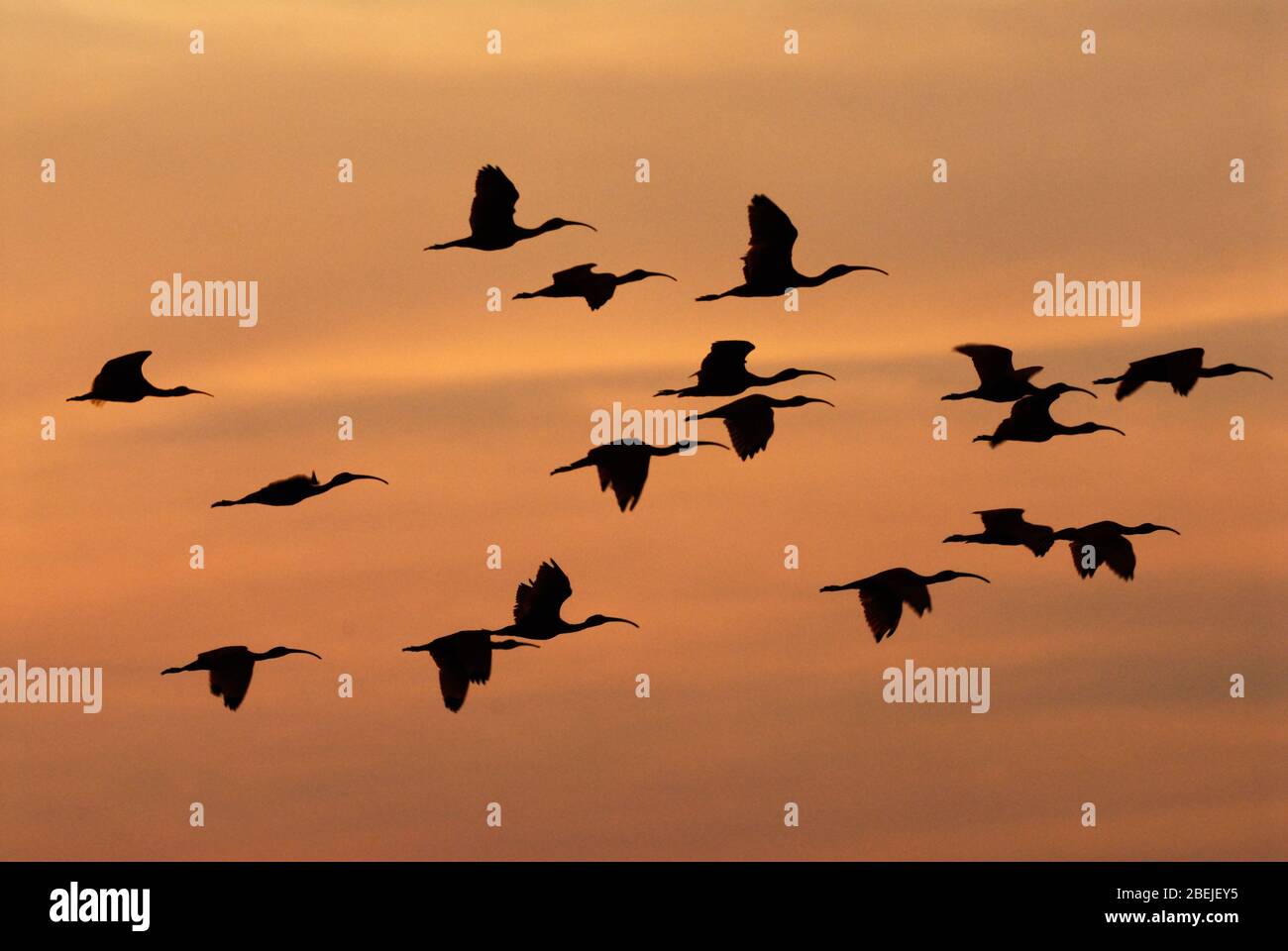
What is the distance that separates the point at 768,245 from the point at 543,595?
7340mm

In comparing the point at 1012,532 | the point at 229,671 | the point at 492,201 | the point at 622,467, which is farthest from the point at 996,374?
the point at 229,671

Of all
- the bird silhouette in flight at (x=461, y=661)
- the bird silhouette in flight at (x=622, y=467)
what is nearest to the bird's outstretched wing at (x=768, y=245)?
the bird silhouette in flight at (x=622, y=467)

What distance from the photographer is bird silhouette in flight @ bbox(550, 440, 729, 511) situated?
41969 millimetres

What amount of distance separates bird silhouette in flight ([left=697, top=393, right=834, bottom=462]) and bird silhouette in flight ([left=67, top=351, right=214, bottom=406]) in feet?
33.7

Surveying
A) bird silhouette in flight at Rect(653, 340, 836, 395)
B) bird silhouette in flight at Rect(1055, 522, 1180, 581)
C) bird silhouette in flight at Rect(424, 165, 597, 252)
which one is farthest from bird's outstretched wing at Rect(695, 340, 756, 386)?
bird silhouette in flight at Rect(1055, 522, 1180, 581)

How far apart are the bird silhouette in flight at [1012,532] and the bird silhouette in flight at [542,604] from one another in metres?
8.31

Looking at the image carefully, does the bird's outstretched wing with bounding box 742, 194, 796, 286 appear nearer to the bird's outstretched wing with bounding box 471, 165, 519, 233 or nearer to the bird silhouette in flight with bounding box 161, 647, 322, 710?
the bird's outstretched wing with bounding box 471, 165, 519, 233

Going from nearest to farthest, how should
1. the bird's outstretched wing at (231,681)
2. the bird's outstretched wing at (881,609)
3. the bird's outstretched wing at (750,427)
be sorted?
1. the bird's outstretched wing at (750,427)
2. the bird's outstretched wing at (881,609)
3. the bird's outstretched wing at (231,681)

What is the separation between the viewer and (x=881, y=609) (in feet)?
143

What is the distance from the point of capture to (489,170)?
4031 centimetres

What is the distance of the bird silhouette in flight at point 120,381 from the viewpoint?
4322 cm

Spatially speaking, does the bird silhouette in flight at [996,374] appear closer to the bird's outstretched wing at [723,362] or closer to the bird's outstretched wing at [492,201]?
the bird's outstretched wing at [723,362]
